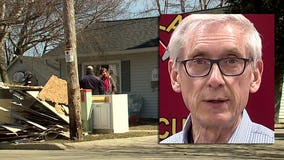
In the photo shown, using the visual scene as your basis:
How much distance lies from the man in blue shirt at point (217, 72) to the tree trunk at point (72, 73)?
8829 mm

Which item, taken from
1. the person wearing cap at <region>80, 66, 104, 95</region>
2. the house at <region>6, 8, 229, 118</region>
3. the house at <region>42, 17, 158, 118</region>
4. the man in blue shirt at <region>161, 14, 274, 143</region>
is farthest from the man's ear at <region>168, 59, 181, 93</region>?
the house at <region>42, 17, 158, 118</region>

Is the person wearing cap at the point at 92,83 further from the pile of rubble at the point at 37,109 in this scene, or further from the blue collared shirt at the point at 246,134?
the blue collared shirt at the point at 246,134

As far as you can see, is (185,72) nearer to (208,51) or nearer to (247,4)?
(208,51)

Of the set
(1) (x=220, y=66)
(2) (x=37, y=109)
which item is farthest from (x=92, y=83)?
(1) (x=220, y=66)

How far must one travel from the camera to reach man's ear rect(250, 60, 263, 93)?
584cm

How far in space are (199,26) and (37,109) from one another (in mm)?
11107

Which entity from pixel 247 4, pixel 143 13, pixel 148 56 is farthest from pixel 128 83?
pixel 143 13

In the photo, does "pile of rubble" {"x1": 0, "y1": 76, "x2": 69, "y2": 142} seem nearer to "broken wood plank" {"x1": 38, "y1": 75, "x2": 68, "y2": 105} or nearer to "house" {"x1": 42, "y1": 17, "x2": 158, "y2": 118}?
"broken wood plank" {"x1": 38, "y1": 75, "x2": 68, "y2": 105}

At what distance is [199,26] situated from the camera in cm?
587

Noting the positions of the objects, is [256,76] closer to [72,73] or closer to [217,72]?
[217,72]

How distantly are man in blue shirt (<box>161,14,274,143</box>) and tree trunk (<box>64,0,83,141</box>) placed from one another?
8.83 m

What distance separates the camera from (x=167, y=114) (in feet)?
20.2

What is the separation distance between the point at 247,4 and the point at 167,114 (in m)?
10.8

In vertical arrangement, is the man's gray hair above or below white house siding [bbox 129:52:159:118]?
above
